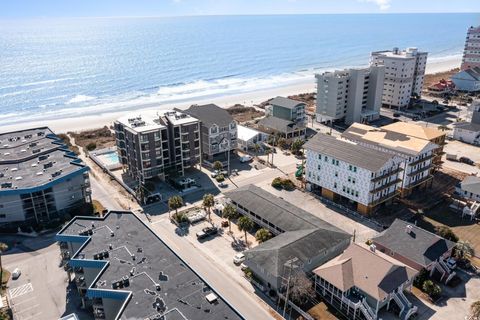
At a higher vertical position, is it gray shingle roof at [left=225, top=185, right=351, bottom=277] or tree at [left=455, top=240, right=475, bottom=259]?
gray shingle roof at [left=225, top=185, right=351, bottom=277]

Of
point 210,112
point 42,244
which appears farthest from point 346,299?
point 210,112

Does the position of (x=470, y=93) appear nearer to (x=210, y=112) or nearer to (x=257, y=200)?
(x=210, y=112)

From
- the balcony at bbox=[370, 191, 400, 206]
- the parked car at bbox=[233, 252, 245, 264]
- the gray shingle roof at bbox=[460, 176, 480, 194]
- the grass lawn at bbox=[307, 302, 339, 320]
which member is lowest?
the grass lawn at bbox=[307, 302, 339, 320]

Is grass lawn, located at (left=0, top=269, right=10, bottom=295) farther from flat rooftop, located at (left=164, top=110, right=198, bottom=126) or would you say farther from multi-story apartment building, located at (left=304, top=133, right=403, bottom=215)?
multi-story apartment building, located at (left=304, top=133, right=403, bottom=215)

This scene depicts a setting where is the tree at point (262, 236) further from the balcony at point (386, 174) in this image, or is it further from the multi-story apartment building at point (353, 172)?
the balcony at point (386, 174)

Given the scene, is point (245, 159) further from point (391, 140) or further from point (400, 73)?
point (400, 73)

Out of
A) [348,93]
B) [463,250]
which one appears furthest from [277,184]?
[348,93]

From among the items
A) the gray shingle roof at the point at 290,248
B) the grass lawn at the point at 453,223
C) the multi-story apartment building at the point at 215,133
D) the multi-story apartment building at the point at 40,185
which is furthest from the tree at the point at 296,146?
the multi-story apartment building at the point at 40,185

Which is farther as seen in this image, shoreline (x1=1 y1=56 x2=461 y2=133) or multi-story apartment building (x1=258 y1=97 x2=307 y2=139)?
shoreline (x1=1 y1=56 x2=461 y2=133)

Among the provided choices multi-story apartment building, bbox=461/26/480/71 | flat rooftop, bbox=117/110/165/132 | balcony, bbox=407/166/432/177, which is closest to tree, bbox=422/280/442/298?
balcony, bbox=407/166/432/177
